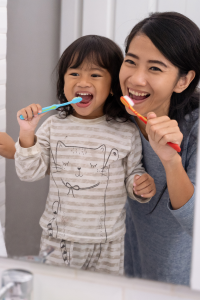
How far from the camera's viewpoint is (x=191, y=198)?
48cm

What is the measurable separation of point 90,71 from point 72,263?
347 millimetres

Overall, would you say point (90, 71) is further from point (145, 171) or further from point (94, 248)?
point (94, 248)

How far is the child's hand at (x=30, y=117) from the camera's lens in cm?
53

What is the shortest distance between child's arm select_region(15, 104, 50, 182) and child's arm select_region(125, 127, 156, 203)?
157 millimetres

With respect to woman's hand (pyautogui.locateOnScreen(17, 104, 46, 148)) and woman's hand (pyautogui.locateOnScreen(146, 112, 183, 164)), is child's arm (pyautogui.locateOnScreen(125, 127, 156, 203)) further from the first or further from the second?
woman's hand (pyautogui.locateOnScreen(17, 104, 46, 148))

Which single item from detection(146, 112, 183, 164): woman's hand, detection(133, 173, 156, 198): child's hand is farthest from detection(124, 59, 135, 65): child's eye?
detection(133, 173, 156, 198): child's hand

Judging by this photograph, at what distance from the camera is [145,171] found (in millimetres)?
539

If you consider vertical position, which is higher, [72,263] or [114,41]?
[114,41]

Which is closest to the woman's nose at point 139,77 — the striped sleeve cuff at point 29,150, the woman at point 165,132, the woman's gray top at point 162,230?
the woman at point 165,132

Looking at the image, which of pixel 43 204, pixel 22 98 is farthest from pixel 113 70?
pixel 43 204

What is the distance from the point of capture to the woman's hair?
49cm

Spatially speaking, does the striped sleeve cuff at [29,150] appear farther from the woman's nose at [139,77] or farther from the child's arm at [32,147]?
the woman's nose at [139,77]

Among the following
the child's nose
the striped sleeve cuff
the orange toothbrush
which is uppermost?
the child's nose

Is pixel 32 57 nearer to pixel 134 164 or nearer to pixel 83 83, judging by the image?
pixel 83 83
